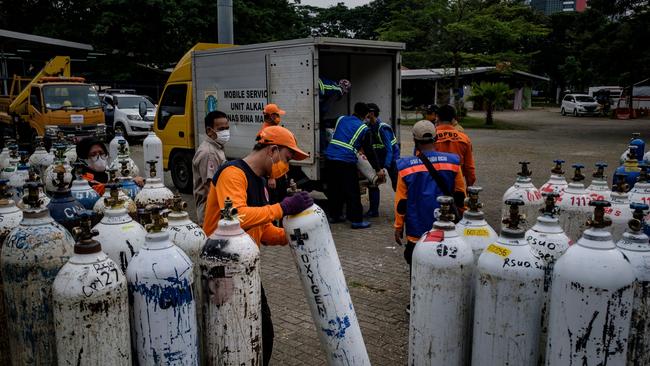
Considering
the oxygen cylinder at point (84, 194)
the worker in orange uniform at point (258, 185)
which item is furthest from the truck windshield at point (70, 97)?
the worker in orange uniform at point (258, 185)

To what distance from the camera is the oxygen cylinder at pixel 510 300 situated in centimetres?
250

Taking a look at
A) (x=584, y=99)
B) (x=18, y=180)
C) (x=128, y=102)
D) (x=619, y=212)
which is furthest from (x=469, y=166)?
(x=584, y=99)

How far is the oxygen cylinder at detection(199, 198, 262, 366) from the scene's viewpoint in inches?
102

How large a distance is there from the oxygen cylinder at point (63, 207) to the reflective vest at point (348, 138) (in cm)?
545

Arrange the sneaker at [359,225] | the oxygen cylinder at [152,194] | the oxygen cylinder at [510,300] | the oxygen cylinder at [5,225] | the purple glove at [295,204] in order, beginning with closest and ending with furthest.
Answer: the oxygen cylinder at [510,300]
the oxygen cylinder at [5,225]
the purple glove at [295,204]
the oxygen cylinder at [152,194]
the sneaker at [359,225]

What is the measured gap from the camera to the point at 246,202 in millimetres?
3387

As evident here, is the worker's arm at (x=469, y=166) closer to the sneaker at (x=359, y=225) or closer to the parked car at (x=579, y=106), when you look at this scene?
the sneaker at (x=359, y=225)

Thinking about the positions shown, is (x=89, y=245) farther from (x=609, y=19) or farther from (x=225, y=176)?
(x=609, y=19)

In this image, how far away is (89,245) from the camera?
2.29 meters

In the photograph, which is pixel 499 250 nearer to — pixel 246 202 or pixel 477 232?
pixel 477 232

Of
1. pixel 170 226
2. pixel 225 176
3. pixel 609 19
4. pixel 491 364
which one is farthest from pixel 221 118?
pixel 609 19

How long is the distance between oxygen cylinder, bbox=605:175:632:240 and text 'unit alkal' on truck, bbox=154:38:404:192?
5446 mm

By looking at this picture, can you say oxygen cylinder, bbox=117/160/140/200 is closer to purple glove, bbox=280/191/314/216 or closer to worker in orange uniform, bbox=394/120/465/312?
purple glove, bbox=280/191/314/216

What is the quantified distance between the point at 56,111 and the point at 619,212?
17019 millimetres
